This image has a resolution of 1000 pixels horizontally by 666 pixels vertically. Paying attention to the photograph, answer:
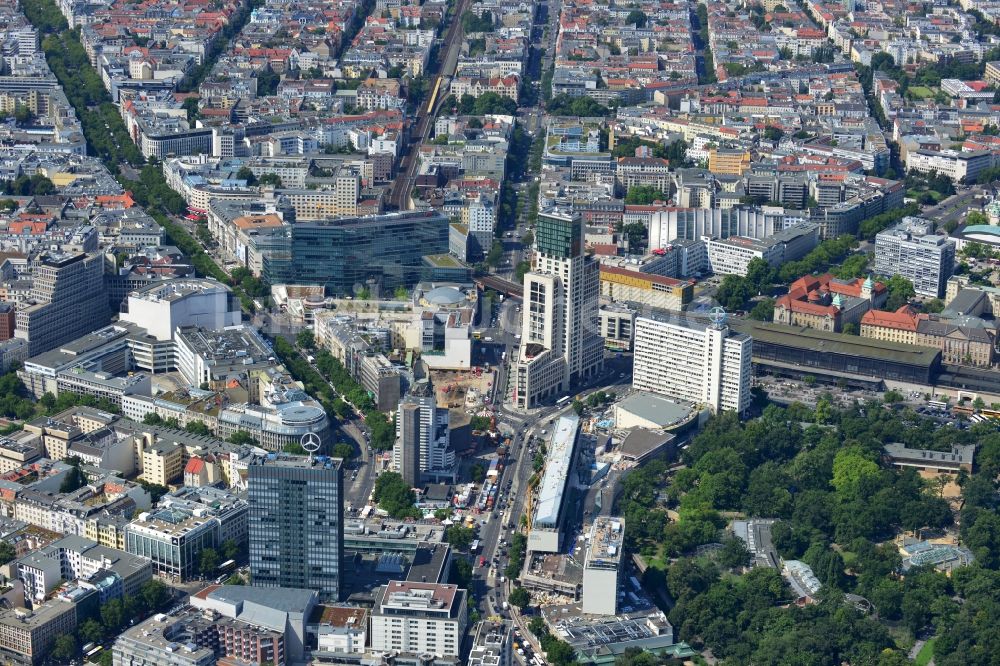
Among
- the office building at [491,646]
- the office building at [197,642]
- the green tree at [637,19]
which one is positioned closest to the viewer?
the office building at [491,646]

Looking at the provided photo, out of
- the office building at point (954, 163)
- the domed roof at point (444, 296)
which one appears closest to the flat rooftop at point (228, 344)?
the domed roof at point (444, 296)

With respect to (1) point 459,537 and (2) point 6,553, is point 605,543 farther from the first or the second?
(2) point 6,553

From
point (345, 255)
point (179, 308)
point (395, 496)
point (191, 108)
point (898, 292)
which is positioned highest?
point (191, 108)

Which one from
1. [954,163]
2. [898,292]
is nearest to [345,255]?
[898,292]

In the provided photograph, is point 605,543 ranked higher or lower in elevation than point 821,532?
higher

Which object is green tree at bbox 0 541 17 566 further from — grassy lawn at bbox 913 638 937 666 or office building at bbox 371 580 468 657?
grassy lawn at bbox 913 638 937 666

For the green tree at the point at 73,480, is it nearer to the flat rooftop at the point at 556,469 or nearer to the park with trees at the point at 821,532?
the flat rooftop at the point at 556,469
